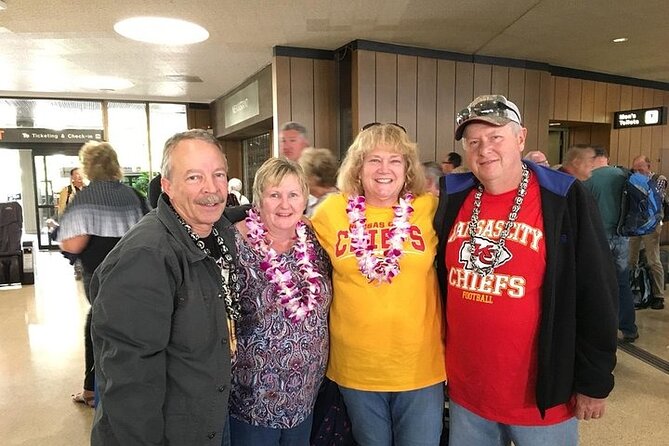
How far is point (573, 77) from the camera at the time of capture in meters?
7.55

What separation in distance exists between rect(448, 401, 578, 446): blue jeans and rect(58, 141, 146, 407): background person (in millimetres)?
2144

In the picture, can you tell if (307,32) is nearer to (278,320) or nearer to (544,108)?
(544,108)

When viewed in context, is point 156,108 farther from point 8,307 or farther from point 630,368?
point 630,368

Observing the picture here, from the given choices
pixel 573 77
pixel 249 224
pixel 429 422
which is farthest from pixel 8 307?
pixel 573 77

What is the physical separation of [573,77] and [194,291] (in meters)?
7.85

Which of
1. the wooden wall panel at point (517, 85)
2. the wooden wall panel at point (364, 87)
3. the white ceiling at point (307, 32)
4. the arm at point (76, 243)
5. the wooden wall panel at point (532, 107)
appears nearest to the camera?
the arm at point (76, 243)

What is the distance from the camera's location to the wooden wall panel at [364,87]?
564 cm

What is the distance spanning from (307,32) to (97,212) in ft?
10.9

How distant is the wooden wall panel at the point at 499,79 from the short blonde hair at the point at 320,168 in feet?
14.4

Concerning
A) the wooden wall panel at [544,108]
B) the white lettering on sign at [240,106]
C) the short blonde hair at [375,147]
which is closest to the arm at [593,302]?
the short blonde hair at [375,147]

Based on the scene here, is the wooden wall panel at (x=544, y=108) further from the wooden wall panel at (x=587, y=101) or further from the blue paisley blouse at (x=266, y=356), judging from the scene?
the blue paisley blouse at (x=266, y=356)

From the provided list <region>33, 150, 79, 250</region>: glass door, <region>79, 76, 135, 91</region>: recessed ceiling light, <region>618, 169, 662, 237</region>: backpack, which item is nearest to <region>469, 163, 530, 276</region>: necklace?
<region>618, 169, 662, 237</region>: backpack

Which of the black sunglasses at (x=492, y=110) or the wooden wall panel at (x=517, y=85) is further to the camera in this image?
the wooden wall panel at (x=517, y=85)

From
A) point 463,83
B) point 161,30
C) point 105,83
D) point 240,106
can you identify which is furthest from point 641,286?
point 105,83
